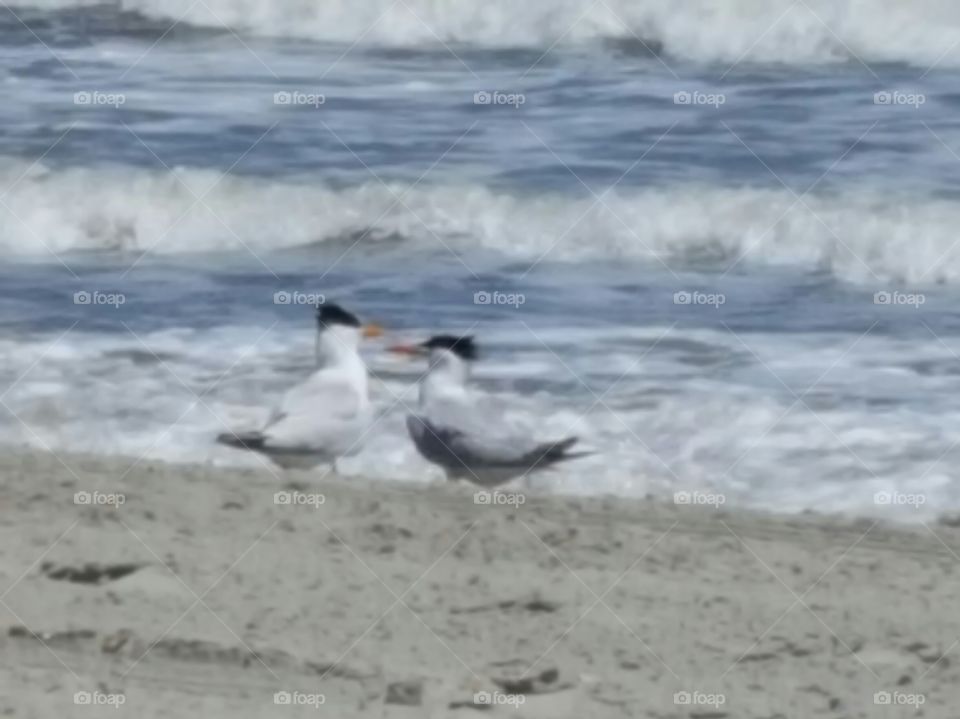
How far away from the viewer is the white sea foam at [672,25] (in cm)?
593

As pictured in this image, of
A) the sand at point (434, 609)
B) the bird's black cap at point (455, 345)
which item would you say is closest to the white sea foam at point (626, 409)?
the bird's black cap at point (455, 345)

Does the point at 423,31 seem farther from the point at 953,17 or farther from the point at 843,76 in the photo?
the point at 953,17

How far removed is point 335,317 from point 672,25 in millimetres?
1602

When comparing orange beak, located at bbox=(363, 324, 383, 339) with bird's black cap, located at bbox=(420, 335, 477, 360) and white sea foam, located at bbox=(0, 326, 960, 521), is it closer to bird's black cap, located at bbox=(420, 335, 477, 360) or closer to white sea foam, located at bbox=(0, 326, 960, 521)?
white sea foam, located at bbox=(0, 326, 960, 521)

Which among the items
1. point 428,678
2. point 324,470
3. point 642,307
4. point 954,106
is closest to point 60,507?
point 324,470

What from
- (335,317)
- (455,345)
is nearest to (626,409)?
(455,345)

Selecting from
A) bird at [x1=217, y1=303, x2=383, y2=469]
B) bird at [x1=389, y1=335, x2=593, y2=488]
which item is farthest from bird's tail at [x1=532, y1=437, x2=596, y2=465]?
bird at [x1=217, y1=303, x2=383, y2=469]

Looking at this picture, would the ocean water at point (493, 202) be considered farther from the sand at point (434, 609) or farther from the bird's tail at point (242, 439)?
the sand at point (434, 609)

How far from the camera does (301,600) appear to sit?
4281mm

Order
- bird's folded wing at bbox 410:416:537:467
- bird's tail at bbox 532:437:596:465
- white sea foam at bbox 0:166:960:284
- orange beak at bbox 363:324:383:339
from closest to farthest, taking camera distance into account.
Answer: bird's folded wing at bbox 410:416:537:467, bird's tail at bbox 532:437:596:465, orange beak at bbox 363:324:383:339, white sea foam at bbox 0:166:960:284

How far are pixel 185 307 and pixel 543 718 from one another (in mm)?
2464

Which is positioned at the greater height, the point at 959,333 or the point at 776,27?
the point at 776,27

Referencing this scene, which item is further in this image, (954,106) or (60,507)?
(954,106)

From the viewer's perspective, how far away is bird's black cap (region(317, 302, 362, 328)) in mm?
5520
